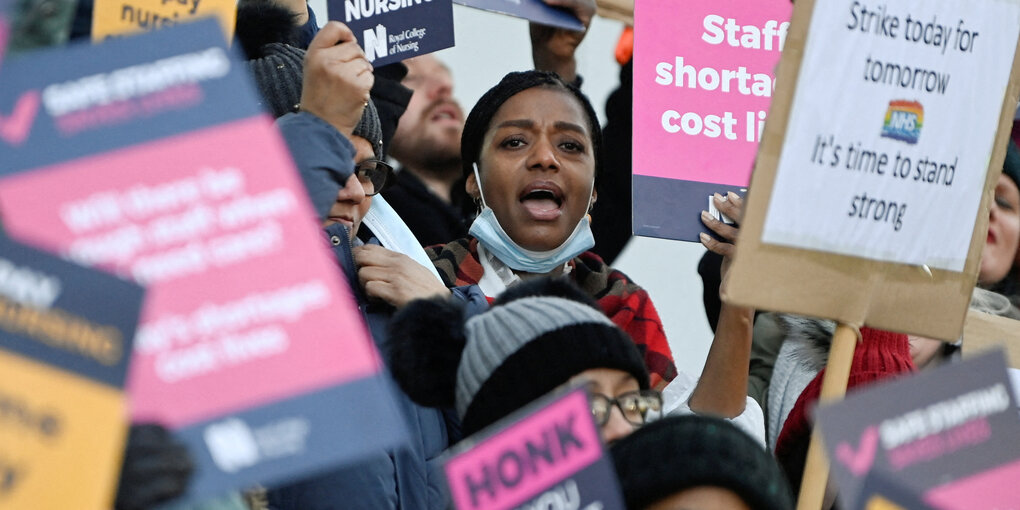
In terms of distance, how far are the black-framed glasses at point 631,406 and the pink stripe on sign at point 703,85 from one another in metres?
1.11

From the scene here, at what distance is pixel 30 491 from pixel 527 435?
0.70m

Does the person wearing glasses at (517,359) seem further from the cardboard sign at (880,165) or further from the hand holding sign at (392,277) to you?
the hand holding sign at (392,277)

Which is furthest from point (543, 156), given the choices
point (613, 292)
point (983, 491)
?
point (983, 491)

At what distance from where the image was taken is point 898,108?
2.94m

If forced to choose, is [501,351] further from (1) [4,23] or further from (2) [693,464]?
(1) [4,23]

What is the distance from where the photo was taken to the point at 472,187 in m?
4.34

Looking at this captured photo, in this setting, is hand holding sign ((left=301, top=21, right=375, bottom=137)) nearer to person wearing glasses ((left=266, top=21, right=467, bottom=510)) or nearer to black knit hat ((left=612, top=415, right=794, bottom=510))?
person wearing glasses ((left=266, top=21, right=467, bottom=510))

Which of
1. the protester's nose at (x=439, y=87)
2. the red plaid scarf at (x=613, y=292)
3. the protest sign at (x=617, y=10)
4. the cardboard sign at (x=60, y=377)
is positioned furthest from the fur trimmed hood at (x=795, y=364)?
the cardboard sign at (x=60, y=377)

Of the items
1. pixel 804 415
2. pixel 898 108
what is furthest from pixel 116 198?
pixel 804 415

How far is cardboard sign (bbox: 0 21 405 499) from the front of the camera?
1.76 m

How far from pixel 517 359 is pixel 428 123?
309cm

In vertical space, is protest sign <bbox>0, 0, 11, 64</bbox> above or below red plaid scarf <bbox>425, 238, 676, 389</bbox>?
above

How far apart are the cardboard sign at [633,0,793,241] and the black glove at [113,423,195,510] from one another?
2.01 meters

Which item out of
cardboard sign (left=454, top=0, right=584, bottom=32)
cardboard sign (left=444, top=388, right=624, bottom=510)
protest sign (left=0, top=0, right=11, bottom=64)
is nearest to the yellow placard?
protest sign (left=0, top=0, right=11, bottom=64)
